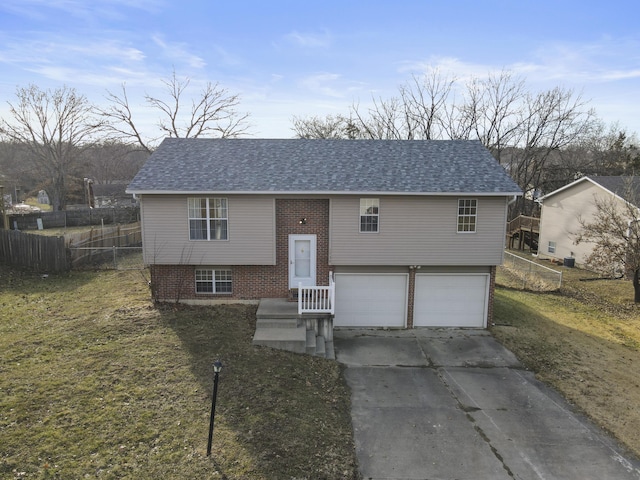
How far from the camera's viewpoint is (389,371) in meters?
10.9

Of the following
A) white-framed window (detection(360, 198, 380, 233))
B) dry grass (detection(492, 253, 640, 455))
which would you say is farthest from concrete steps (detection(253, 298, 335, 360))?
dry grass (detection(492, 253, 640, 455))

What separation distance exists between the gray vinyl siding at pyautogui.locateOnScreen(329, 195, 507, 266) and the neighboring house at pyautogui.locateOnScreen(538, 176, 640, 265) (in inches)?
560

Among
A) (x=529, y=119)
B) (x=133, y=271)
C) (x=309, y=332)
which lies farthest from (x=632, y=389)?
(x=529, y=119)

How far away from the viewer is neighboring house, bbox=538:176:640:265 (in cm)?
2470

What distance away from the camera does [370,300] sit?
559 inches

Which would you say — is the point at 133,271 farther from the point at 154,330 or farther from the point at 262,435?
the point at 262,435

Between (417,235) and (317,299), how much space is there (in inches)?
154

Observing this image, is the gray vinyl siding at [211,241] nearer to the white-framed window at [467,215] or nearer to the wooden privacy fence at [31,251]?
the white-framed window at [467,215]

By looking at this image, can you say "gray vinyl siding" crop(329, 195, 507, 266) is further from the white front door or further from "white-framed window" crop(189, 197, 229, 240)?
"white-framed window" crop(189, 197, 229, 240)

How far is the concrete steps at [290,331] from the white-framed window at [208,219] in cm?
284

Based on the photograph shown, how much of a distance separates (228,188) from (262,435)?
25.8ft

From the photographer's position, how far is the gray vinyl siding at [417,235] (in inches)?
526

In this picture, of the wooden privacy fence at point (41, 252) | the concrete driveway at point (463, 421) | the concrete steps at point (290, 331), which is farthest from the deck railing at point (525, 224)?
the wooden privacy fence at point (41, 252)

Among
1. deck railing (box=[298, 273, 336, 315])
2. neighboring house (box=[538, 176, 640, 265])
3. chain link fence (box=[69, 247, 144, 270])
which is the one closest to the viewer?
deck railing (box=[298, 273, 336, 315])
